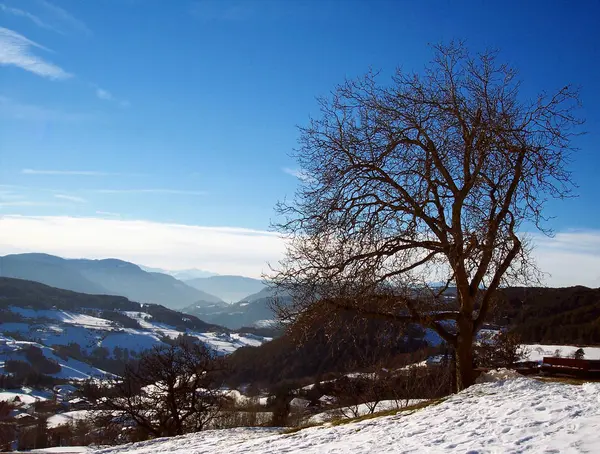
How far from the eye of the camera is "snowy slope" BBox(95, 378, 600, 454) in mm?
7340

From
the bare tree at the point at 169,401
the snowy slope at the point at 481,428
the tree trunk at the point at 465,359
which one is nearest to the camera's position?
the snowy slope at the point at 481,428

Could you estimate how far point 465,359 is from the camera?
45.9 ft

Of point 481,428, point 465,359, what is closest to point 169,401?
point 465,359

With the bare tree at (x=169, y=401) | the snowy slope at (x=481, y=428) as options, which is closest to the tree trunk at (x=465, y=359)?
the snowy slope at (x=481, y=428)

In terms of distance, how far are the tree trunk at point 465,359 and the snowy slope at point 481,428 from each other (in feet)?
4.59

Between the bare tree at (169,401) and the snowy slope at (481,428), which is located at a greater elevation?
the snowy slope at (481,428)

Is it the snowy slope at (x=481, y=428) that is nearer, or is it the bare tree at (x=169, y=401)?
the snowy slope at (x=481, y=428)

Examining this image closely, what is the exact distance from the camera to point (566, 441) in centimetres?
691

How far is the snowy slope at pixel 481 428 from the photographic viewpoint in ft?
24.1

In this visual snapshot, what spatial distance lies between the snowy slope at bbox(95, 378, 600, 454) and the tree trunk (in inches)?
55.0

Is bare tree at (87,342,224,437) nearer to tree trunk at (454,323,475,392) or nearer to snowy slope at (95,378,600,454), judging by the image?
snowy slope at (95,378,600,454)

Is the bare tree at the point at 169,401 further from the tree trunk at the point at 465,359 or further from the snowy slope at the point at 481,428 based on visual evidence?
the tree trunk at the point at 465,359

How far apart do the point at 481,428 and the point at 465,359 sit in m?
5.72

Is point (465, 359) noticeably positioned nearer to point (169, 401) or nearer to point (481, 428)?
point (481, 428)
